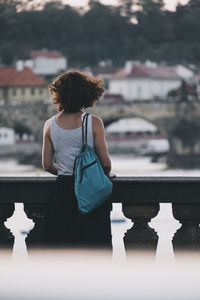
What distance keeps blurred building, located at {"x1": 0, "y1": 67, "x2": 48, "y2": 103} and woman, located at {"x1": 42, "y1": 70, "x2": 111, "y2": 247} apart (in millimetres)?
45187

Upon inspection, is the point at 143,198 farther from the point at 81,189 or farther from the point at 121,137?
the point at 121,137

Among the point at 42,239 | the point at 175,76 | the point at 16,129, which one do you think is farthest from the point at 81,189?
the point at 175,76

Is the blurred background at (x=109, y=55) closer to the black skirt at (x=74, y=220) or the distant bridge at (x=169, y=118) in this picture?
the distant bridge at (x=169, y=118)

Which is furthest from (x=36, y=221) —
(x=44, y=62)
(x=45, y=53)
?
(x=44, y=62)

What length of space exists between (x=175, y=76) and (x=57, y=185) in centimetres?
4863

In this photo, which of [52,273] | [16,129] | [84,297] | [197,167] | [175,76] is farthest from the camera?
[175,76]

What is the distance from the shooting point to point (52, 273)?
2664 mm

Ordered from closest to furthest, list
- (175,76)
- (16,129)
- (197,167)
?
(197,167)
(16,129)
(175,76)

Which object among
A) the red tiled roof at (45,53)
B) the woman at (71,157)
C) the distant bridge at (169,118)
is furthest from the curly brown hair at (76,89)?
the red tiled roof at (45,53)

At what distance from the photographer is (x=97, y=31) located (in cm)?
5081

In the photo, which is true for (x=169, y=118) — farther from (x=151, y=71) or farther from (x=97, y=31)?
(x=97, y=31)

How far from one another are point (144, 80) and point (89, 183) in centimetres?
4892

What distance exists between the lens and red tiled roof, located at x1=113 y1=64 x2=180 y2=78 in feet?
166

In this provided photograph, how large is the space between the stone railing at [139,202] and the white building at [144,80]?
45.8 m
